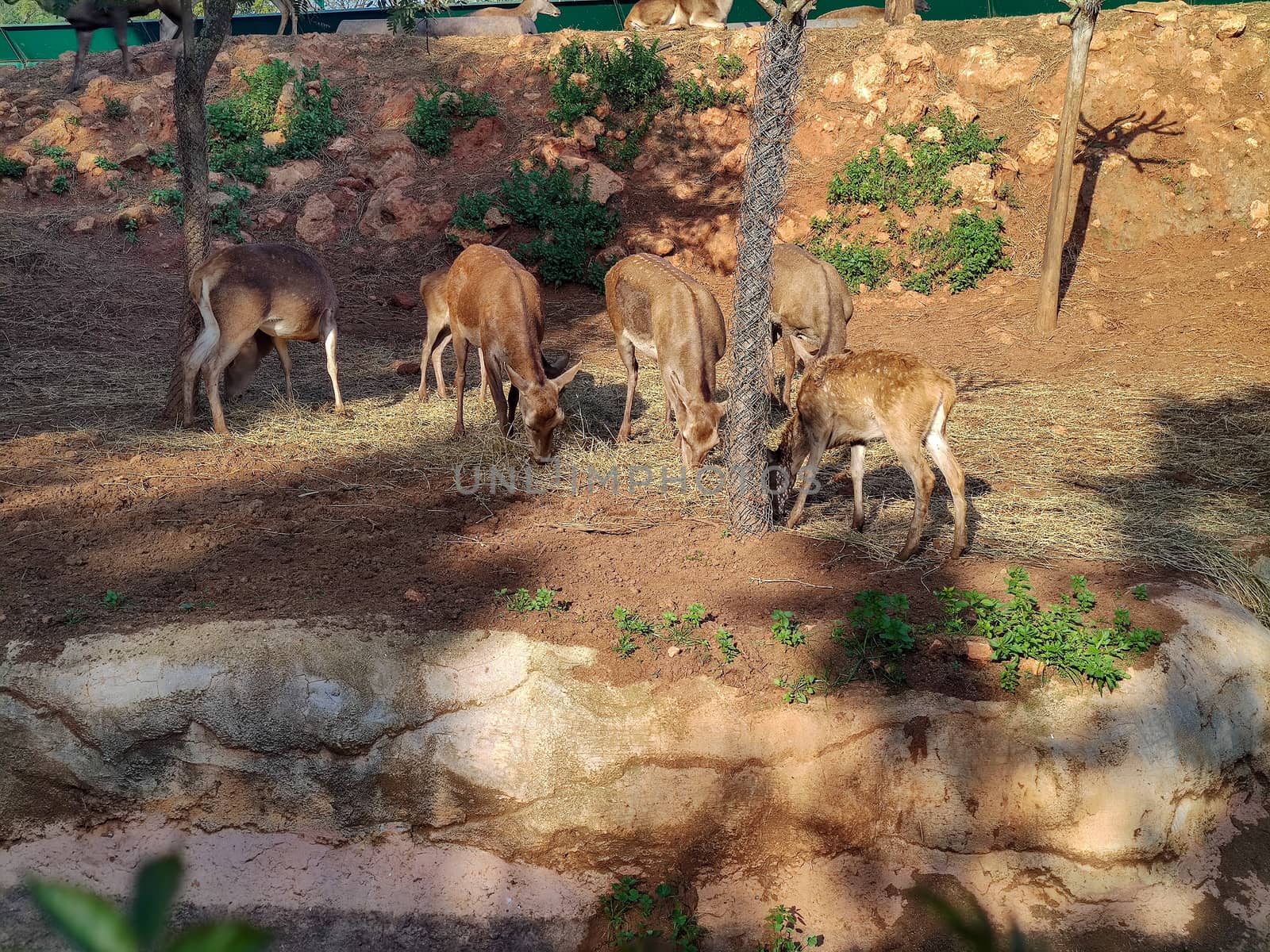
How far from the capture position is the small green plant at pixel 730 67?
660 inches

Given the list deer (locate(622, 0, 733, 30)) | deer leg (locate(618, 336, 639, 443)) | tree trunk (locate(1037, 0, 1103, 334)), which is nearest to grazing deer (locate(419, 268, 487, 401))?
deer leg (locate(618, 336, 639, 443))

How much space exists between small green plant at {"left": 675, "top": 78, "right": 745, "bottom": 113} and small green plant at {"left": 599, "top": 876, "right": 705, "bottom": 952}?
1387cm

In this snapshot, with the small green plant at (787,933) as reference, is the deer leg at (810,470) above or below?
above

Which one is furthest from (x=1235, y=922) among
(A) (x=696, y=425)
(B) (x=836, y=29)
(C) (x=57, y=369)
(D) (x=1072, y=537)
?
(B) (x=836, y=29)

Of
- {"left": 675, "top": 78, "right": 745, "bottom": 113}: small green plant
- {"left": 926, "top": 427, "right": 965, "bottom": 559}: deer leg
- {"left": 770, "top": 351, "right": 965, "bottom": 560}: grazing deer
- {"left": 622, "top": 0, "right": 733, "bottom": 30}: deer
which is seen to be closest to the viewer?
{"left": 926, "top": 427, "right": 965, "bottom": 559}: deer leg

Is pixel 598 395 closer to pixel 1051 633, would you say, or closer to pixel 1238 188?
pixel 1051 633

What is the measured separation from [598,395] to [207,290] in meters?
3.75

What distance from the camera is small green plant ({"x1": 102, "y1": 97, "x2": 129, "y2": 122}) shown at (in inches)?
658

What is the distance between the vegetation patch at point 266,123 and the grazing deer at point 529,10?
18.2ft

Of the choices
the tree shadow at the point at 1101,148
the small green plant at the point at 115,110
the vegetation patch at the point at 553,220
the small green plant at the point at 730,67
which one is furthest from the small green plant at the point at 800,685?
the small green plant at the point at 115,110

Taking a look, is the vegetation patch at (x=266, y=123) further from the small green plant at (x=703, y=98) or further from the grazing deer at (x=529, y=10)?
the grazing deer at (x=529, y=10)

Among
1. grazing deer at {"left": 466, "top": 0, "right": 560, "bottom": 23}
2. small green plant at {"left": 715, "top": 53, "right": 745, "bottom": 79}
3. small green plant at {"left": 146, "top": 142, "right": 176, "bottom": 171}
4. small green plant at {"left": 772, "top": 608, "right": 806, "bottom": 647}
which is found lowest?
small green plant at {"left": 772, "top": 608, "right": 806, "bottom": 647}

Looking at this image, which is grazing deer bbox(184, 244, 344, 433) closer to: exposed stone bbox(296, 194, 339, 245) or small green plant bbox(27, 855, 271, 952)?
exposed stone bbox(296, 194, 339, 245)

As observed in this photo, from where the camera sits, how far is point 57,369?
10758 mm
